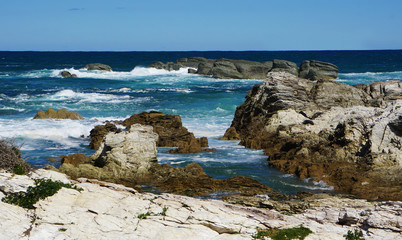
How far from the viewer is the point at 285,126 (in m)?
24.8

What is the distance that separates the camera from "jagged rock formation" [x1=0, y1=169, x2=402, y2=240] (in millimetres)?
10477

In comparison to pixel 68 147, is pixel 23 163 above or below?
above

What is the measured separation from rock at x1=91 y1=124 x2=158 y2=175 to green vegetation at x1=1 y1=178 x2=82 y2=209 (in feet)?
20.0

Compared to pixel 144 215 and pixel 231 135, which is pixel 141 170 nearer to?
pixel 144 215

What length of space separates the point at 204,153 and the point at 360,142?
298 inches

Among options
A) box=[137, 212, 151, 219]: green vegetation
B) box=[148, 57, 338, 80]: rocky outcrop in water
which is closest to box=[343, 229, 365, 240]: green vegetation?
box=[137, 212, 151, 219]: green vegetation

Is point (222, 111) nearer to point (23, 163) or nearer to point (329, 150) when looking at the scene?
Result: point (329, 150)

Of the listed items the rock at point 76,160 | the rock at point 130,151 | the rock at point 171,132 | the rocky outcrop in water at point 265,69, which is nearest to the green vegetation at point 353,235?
the rock at point 130,151

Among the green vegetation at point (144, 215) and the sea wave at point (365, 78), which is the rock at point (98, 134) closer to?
the green vegetation at point (144, 215)

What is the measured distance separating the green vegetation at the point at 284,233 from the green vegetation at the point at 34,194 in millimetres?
5323

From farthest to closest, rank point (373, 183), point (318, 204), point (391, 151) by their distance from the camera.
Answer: point (391, 151)
point (373, 183)
point (318, 204)

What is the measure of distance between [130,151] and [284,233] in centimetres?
947

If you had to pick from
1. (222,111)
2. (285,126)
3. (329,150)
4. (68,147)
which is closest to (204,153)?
(285,126)

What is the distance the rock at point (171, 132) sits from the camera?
24.7 metres
